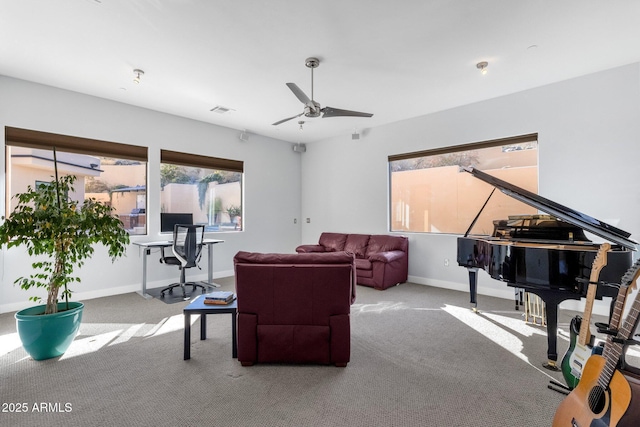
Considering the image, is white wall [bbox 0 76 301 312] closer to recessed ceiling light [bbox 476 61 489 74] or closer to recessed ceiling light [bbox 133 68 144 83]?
recessed ceiling light [bbox 133 68 144 83]

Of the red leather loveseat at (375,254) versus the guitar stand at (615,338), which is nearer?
the guitar stand at (615,338)

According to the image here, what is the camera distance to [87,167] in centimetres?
468

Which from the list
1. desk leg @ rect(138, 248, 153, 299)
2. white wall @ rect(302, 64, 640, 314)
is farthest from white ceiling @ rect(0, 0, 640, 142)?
desk leg @ rect(138, 248, 153, 299)

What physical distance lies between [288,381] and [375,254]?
123 inches

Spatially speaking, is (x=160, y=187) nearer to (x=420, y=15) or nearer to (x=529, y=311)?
(x=420, y=15)

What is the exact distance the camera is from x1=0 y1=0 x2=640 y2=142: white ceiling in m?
2.62

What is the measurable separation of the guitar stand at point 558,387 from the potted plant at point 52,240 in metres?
3.69

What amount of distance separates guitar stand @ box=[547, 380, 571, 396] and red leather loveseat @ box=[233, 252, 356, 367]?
4.82ft

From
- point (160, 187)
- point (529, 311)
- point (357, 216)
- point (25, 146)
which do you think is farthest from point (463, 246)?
point (25, 146)

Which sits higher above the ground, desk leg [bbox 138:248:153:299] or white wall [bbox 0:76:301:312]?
white wall [bbox 0:76:301:312]

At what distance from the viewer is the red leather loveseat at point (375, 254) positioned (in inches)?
196

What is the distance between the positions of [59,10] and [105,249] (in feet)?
10.8

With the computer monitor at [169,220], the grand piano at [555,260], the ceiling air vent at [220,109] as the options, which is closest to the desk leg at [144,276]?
the computer monitor at [169,220]

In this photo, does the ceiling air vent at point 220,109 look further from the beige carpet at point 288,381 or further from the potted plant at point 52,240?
the beige carpet at point 288,381
